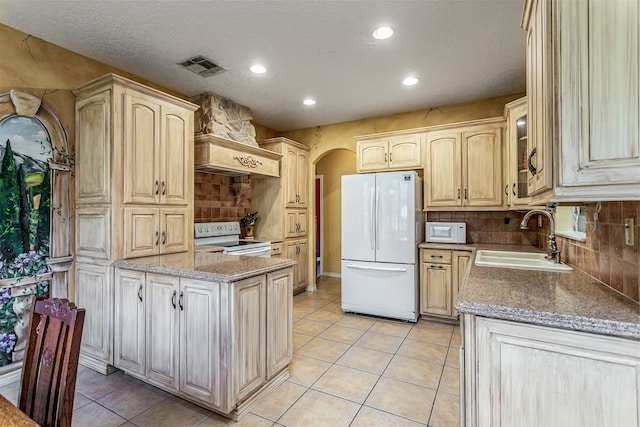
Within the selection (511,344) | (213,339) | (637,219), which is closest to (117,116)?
(213,339)

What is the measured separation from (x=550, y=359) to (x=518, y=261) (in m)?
1.65

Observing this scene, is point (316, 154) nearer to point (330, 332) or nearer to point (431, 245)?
point (431, 245)

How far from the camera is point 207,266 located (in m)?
2.07

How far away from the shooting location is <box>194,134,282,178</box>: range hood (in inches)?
129

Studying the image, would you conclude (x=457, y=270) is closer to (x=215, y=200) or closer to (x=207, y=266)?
(x=207, y=266)

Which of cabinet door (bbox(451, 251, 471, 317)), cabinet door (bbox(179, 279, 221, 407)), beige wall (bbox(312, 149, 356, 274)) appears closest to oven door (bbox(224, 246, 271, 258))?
cabinet door (bbox(179, 279, 221, 407))

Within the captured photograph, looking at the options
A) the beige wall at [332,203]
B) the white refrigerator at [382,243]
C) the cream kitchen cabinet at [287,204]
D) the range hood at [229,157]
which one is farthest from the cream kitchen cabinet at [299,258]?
the beige wall at [332,203]

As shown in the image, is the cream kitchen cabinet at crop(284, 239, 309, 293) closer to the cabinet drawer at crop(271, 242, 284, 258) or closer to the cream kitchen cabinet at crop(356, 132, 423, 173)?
the cabinet drawer at crop(271, 242, 284, 258)

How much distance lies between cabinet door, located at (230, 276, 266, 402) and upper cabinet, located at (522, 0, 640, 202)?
5.38 feet

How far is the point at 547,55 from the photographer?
3.70 feet

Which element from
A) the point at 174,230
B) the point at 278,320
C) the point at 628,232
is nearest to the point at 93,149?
the point at 174,230

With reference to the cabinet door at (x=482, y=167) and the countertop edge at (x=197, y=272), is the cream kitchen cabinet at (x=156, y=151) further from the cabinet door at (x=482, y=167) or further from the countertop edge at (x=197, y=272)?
the cabinet door at (x=482, y=167)

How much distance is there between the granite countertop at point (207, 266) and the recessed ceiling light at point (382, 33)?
6.24 ft

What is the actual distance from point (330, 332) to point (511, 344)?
2.36 meters
